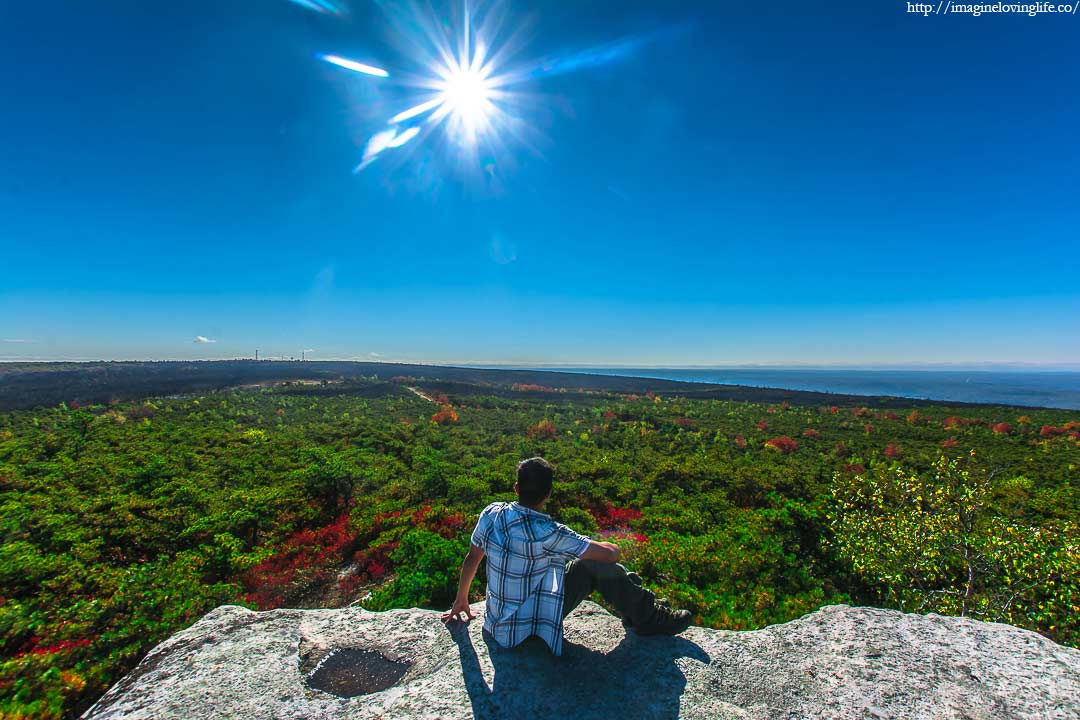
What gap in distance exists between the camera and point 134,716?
2932mm

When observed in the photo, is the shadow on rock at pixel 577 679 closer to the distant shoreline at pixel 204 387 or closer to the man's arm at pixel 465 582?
the man's arm at pixel 465 582

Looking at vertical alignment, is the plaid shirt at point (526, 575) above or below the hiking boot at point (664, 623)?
above

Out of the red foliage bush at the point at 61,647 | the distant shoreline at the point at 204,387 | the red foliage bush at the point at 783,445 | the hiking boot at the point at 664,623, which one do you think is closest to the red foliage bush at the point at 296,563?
the red foliage bush at the point at 61,647

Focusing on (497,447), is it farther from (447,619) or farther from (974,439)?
(974,439)

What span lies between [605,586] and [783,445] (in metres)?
28.8

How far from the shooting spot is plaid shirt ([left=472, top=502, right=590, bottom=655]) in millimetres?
3502

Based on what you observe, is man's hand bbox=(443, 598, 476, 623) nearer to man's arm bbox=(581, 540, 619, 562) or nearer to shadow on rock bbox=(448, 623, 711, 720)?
shadow on rock bbox=(448, 623, 711, 720)

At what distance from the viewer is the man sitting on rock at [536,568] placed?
11.4 ft

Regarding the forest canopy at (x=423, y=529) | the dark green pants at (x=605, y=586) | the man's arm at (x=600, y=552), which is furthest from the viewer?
the forest canopy at (x=423, y=529)

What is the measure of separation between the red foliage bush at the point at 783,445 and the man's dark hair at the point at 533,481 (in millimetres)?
27416

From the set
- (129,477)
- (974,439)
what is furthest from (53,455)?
(974,439)

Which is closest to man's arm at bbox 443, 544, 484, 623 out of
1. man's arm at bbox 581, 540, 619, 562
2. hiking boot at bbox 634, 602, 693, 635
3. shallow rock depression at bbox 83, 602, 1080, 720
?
shallow rock depression at bbox 83, 602, 1080, 720

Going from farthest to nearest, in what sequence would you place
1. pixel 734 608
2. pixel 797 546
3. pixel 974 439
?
pixel 974 439 < pixel 797 546 < pixel 734 608

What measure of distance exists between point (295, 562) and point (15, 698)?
6477 mm
